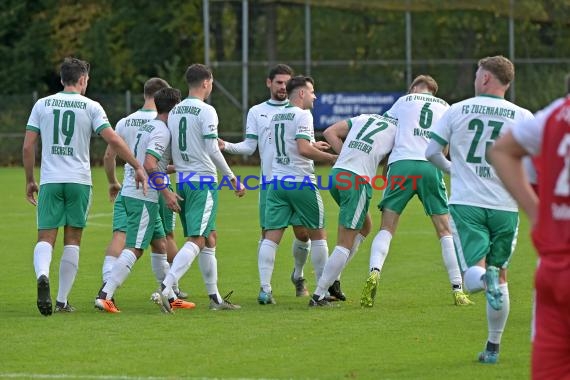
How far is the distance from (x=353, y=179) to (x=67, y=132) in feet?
8.56

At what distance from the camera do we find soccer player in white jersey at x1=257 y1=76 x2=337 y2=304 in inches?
453

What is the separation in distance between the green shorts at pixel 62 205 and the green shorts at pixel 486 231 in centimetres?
372

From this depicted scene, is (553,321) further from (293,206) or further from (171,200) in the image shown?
(293,206)

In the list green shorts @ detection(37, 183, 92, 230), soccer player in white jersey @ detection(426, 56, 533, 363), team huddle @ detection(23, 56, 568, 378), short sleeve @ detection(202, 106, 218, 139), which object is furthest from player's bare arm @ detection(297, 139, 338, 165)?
soccer player in white jersey @ detection(426, 56, 533, 363)

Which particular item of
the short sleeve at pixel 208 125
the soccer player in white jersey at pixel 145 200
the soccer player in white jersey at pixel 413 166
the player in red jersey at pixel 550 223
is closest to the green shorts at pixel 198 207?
the soccer player in white jersey at pixel 145 200

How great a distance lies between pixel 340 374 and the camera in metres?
7.84

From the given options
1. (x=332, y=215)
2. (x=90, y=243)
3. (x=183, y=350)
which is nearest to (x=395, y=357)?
(x=183, y=350)

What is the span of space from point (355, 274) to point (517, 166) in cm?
889

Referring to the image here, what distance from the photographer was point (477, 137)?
8.46 metres

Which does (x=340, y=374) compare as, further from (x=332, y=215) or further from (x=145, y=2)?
(x=145, y=2)

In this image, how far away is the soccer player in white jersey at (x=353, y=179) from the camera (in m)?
11.2

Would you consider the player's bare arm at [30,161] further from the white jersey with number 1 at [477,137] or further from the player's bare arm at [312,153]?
the white jersey with number 1 at [477,137]

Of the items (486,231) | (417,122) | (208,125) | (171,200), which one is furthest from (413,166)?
(486,231)

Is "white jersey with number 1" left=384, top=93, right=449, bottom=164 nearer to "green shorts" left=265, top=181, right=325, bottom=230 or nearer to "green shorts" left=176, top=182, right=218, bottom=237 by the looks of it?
"green shorts" left=265, top=181, right=325, bottom=230
